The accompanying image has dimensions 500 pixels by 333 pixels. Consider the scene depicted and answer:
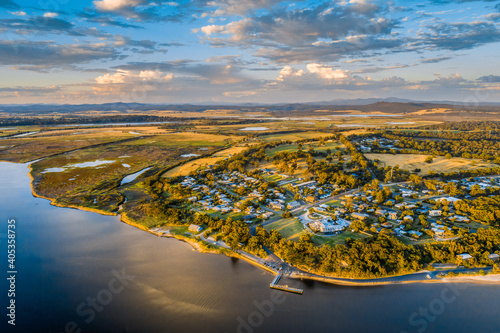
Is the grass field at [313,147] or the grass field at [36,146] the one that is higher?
the grass field at [36,146]

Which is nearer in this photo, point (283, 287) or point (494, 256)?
point (283, 287)

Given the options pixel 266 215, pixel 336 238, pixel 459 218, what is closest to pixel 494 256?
pixel 459 218

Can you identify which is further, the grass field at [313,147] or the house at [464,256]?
the grass field at [313,147]

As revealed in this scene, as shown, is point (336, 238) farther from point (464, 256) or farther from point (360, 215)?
point (464, 256)

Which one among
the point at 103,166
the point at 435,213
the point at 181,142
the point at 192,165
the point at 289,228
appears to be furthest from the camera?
the point at 181,142

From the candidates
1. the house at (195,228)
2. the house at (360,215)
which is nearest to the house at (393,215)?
the house at (360,215)

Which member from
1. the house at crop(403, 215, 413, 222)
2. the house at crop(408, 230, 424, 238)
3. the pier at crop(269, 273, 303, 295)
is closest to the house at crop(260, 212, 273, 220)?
the pier at crop(269, 273, 303, 295)

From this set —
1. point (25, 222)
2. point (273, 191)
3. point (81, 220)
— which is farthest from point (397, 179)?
point (25, 222)

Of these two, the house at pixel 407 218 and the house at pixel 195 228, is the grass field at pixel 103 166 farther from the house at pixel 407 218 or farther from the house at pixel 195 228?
the house at pixel 407 218
